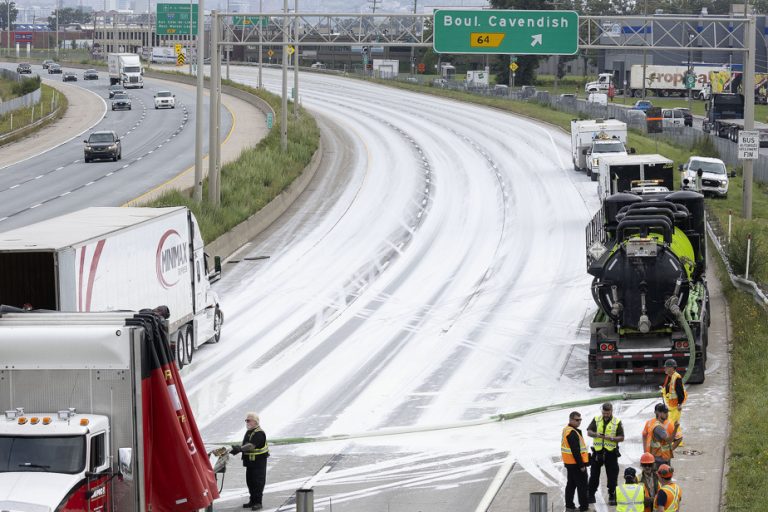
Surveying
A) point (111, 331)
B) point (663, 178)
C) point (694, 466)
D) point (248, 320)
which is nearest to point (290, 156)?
point (663, 178)

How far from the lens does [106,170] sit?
63750 millimetres

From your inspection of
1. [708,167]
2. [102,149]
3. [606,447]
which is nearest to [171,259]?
[606,447]

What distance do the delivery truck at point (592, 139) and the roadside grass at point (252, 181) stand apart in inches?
477

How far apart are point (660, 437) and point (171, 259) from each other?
37.9 ft

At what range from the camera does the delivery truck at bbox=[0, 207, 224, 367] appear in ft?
62.9

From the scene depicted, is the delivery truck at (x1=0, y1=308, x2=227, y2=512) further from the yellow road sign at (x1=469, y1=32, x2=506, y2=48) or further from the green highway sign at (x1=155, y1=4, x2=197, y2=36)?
the green highway sign at (x1=155, y1=4, x2=197, y2=36)

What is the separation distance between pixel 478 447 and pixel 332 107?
235ft

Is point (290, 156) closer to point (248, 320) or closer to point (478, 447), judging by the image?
point (248, 320)

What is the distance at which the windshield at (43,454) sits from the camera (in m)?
13.2

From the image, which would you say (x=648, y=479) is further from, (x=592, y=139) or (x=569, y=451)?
(x=592, y=139)

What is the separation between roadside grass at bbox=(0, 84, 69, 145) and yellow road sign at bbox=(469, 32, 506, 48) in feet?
134

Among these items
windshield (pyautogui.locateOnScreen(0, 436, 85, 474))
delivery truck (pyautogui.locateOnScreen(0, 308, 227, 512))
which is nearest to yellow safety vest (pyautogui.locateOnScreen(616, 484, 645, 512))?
delivery truck (pyautogui.locateOnScreen(0, 308, 227, 512))

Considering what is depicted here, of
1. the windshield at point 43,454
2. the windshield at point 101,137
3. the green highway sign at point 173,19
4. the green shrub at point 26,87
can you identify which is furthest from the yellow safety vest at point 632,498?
the green shrub at point 26,87

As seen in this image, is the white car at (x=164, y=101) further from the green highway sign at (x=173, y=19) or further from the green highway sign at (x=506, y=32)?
the green highway sign at (x=506, y=32)
